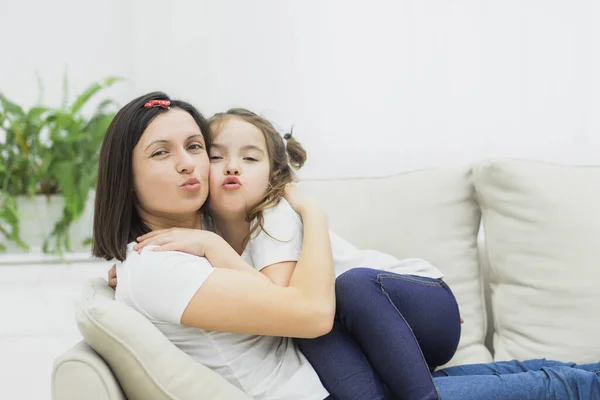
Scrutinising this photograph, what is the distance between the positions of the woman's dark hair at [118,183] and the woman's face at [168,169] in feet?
0.06

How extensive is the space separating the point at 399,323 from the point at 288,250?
0.27m

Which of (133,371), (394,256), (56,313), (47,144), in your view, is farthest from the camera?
(47,144)

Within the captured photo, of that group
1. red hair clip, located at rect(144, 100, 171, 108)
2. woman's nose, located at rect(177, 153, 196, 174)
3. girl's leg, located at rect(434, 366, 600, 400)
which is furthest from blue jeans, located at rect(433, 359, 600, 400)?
red hair clip, located at rect(144, 100, 171, 108)

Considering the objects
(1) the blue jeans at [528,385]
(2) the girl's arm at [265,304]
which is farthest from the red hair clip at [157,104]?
(1) the blue jeans at [528,385]

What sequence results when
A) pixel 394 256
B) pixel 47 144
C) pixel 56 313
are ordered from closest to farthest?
pixel 394 256 < pixel 56 313 < pixel 47 144

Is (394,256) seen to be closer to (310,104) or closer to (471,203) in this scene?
(471,203)

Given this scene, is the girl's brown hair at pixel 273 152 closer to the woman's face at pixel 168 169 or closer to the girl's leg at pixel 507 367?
the woman's face at pixel 168 169

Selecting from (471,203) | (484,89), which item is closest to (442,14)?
(484,89)

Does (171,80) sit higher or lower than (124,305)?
higher

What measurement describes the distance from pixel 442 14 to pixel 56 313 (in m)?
1.86

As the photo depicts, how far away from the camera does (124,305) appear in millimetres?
1079

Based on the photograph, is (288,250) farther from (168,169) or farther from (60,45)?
(60,45)

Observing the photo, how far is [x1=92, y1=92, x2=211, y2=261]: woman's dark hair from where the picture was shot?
1.23m

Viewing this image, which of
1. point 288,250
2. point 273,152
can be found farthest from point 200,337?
point 273,152
